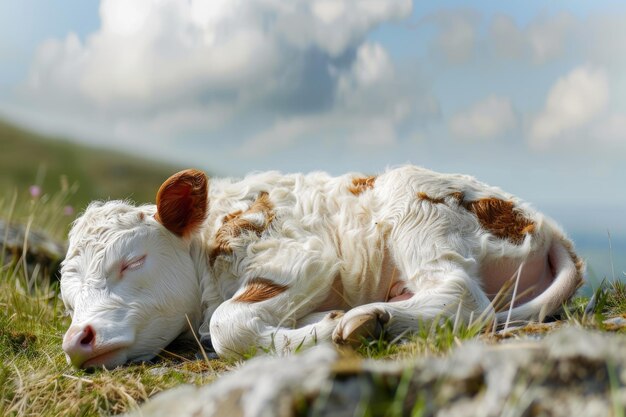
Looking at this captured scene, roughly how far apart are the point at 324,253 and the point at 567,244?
1910mm

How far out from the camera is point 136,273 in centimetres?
526

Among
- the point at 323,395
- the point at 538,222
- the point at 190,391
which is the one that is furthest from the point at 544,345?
the point at 538,222

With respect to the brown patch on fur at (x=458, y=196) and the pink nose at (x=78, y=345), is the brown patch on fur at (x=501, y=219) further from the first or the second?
the pink nose at (x=78, y=345)

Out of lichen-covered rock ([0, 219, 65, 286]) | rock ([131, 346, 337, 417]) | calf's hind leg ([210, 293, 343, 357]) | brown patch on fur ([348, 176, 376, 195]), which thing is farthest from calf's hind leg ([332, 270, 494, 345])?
lichen-covered rock ([0, 219, 65, 286])

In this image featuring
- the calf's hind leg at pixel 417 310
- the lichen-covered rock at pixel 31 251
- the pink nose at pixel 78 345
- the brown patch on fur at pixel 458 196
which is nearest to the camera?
the calf's hind leg at pixel 417 310

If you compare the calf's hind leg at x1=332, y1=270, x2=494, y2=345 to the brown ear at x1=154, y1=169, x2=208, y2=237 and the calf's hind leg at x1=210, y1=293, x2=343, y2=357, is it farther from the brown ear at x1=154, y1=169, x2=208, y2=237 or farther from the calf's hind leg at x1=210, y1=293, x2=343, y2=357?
the brown ear at x1=154, y1=169, x2=208, y2=237

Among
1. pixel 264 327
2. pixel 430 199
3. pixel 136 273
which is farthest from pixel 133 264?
pixel 430 199

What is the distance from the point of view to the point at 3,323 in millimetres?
6430

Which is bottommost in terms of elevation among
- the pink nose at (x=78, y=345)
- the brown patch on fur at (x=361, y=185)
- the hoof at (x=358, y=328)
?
the pink nose at (x=78, y=345)

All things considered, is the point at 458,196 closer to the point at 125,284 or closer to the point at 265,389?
the point at 125,284

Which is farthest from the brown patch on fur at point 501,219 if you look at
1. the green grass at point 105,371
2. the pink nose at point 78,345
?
the pink nose at point 78,345

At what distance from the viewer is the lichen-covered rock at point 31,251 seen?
8883 millimetres

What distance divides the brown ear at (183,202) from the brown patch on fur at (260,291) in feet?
2.25

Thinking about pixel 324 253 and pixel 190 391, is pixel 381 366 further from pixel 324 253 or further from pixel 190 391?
pixel 324 253
